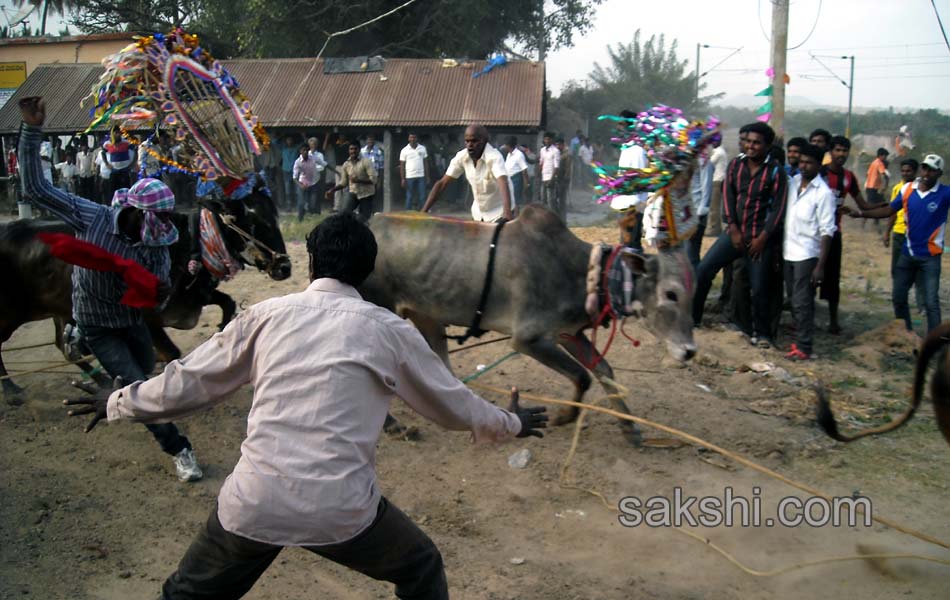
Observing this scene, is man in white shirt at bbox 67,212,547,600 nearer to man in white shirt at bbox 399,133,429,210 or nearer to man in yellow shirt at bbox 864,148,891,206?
man in yellow shirt at bbox 864,148,891,206

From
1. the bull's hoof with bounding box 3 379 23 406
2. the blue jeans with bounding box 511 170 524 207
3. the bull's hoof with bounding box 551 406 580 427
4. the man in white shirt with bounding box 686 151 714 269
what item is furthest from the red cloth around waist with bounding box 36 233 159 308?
the blue jeans with bounding box 511 170 524 207

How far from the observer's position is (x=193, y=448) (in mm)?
5754

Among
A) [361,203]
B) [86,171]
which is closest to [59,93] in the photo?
[86,171]

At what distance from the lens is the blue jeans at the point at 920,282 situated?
793 cm

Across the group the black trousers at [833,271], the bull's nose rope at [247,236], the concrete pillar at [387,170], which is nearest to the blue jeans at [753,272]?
the black trousers at [833,271]

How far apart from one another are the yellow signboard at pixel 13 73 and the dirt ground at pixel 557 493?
20.9 meters

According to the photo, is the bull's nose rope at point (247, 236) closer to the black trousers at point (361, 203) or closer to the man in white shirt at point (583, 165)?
the black trousers at point (361, 203)

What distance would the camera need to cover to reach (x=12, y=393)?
671cm

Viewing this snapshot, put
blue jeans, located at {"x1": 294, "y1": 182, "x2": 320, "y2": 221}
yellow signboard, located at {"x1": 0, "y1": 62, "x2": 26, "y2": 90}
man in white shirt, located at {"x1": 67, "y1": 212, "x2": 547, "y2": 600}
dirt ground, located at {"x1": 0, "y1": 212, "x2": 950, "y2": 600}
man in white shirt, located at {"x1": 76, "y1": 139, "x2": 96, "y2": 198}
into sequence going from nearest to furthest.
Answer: man in white shirt, located at {"x1": 67, "y1": 212, "x2": 547, "y2": 600} < dirt ground, located at {"x1": 0, "y1": 212, "x2": 950, "y2": 600} < blue jeans, located at {"x1": 294, "y1": 182, "x2": 320, "y2": 221} < man in white shirt, located at {"x1": 76, "y1": 139, "x2": 96, "y2": 198} < yellow signboard, located at {"x1": 0, "y1": 62, "x2": 26, "y2": 90}

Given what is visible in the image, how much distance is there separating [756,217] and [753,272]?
57 cm

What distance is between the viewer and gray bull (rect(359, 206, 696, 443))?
17.9 feet

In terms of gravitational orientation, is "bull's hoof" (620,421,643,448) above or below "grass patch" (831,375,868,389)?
above

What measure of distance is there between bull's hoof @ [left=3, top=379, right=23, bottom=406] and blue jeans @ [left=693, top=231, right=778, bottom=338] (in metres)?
6.24

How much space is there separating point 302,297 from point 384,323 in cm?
28
